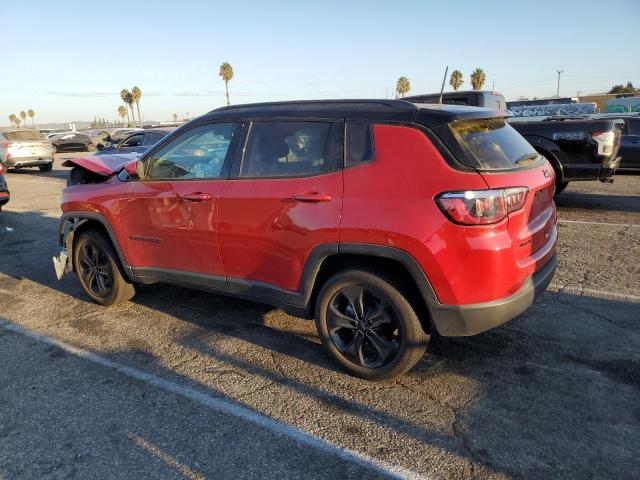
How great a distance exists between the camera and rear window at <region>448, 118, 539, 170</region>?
9.78 ft

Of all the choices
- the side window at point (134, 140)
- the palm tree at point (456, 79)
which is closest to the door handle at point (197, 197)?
the side window at point (134, 140)

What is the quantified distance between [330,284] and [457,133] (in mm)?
1256

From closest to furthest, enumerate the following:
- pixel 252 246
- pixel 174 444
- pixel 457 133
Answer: pixel 174 444
pixel 457 133
pixel 252 246

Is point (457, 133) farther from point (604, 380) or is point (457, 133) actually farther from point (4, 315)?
point (4, 315)

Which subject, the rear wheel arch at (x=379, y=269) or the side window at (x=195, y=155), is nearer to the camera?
the rear wheel arch at (x=379, y=269)

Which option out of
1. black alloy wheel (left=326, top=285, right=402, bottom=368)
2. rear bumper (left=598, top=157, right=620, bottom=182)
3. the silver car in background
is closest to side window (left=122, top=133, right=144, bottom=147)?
the silver car in background

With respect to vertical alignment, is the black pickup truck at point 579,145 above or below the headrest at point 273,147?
below

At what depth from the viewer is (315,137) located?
3402 millimetres

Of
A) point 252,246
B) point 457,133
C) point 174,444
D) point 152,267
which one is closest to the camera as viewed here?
point 174,444

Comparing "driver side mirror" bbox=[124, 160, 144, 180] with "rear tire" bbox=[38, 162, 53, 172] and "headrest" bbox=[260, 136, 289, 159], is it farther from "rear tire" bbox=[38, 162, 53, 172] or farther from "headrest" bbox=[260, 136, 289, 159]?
"rear tire" bbox=[38, 162, 53, 172]

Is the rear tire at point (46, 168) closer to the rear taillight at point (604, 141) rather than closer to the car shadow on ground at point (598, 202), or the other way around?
the car shadow on ground at point (598, 202)

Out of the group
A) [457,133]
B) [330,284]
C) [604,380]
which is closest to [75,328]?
[330,284]

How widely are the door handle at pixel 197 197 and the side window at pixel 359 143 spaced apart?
1.18 m

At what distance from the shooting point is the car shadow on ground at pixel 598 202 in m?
8.67
